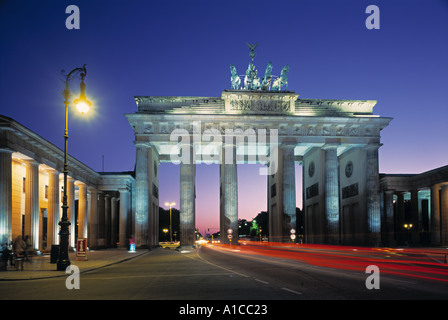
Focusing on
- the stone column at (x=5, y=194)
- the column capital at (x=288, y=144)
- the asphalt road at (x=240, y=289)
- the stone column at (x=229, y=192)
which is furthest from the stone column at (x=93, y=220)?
the asphalt road at (x=240, y=289)

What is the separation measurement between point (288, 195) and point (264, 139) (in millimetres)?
8386

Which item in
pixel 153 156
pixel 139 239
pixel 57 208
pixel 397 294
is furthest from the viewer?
pixel 153 156

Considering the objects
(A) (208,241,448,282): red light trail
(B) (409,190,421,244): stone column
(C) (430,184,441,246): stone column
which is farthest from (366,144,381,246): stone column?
(A) (208,241,448,282): red light trail

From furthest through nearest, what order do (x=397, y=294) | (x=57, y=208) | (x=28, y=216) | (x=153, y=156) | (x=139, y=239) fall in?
(x=153, y=156) < (x=139, y=239) < (x=57, y=208) < (x=28, y=216) < (x=397, y=294)

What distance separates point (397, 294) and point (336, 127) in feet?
180

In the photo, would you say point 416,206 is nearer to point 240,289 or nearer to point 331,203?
point 331,203

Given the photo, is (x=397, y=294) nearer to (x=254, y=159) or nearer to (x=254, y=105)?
(x=254, y=105)

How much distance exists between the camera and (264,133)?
2586 inches

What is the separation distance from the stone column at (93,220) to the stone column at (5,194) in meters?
32.7

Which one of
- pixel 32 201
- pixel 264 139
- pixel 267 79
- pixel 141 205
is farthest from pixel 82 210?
pixel 267 79

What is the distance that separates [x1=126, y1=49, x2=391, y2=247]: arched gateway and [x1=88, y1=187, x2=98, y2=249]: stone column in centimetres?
935

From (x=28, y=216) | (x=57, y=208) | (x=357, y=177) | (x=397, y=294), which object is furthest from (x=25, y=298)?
(x=357, y=177)

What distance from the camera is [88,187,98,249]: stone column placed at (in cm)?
6894

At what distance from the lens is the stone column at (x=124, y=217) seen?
73.0m
